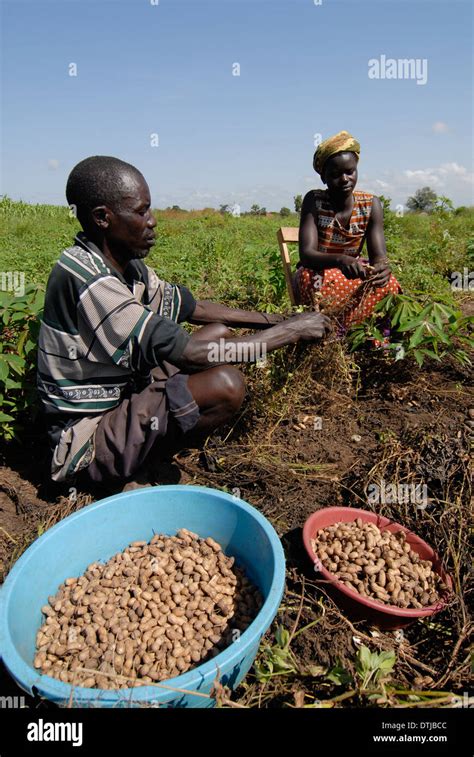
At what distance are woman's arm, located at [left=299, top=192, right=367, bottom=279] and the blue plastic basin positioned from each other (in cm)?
163

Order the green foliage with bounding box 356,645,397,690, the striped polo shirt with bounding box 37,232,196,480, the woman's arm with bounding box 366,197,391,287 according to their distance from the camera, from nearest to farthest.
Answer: the green foliage with bounding box 356,645,397,690 < the striped polo shirt with bounding box 37,232,196,480 < the woman's arm with bounding box 366,197,391,287

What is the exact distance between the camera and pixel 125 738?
1.16 m

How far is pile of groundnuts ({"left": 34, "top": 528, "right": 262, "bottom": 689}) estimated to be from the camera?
140cm

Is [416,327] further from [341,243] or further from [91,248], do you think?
[91,248]

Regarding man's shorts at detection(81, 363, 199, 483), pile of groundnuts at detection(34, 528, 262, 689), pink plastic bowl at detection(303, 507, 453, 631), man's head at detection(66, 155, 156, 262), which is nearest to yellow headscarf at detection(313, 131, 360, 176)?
man's head at detection(66, 155, 156, 262)

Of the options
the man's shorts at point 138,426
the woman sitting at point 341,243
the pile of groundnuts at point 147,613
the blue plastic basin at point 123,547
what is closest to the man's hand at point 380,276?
the woman sitting at point 341,243

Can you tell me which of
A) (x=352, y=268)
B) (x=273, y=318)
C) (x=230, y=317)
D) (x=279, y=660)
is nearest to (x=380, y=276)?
(x=352, y=268)

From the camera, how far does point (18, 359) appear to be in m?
2.12

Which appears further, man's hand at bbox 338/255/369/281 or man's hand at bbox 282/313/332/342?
man's hand at bbox 338/255/369/281

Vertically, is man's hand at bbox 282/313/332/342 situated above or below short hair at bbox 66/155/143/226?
below

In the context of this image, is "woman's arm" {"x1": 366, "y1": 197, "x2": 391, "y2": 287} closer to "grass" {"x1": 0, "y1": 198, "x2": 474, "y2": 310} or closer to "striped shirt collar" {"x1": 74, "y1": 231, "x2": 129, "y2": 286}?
"grass" {"x1": 0, "y1": 198, "x2": 474, "y2": 310}

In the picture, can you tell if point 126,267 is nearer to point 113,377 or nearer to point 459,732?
point 113,377

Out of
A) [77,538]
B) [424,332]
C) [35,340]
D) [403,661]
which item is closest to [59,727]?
[77,538]

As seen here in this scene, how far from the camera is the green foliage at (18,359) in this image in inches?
83.9
